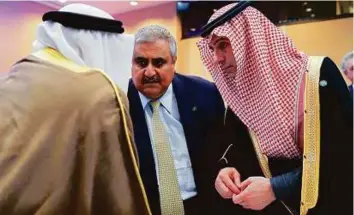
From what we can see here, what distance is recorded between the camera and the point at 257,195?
134 cm

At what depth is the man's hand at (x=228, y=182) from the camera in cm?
143

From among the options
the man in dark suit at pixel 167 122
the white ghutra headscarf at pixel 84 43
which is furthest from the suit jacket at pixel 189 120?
the white ghutra headscarf at pixel 84 43

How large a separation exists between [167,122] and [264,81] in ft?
1.80

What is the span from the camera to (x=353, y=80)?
10.9 ft

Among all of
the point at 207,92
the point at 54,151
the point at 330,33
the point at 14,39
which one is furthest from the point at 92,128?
the point at 14,39

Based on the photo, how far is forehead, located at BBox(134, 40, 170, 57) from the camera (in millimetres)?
1816

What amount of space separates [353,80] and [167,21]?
4.16 m

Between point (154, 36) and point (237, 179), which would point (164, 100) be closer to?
point (154, 36)

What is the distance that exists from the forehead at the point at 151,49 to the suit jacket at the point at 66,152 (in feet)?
2.60

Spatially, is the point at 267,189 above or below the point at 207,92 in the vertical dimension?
below

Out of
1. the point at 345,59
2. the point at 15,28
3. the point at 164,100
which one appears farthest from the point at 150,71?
the point at 15,28

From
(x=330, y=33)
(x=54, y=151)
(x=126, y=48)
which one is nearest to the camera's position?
(x=54, y=151)

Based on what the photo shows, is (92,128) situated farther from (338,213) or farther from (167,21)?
(167,21)

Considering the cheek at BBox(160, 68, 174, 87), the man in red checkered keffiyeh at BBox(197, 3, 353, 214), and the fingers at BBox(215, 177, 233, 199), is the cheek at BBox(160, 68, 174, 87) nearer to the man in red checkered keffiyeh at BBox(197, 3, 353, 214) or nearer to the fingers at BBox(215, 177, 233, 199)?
the man in red checkered keffiyeh at BBox(197, 3, 353, 214)
